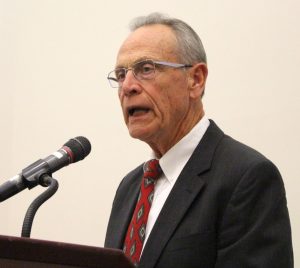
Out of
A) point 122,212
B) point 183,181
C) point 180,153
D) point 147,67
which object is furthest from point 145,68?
point 122,212

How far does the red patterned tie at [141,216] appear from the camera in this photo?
1.71 m

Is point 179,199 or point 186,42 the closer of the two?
point 179,199

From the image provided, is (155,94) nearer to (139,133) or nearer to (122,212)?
(139,133)

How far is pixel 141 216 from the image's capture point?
5.85 feet

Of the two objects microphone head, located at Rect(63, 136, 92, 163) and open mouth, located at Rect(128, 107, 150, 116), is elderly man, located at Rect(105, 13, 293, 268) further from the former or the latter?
microphone head, located at Rect(63, 136, 92, 163)

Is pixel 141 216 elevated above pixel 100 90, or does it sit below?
below

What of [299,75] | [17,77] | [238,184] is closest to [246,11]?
[299,75]

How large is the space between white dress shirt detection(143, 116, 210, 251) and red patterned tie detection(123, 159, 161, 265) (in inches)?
0.8

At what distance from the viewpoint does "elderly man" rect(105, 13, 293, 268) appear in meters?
1.52

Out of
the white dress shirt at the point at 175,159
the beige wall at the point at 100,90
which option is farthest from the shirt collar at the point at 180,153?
the beige wall at the point at 100,90

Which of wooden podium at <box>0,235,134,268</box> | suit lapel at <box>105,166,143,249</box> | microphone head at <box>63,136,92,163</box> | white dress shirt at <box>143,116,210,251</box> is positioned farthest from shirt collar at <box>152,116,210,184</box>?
wooden podium at <box>0,235,134,268</box>

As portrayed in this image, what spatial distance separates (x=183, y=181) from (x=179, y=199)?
0.07 meters

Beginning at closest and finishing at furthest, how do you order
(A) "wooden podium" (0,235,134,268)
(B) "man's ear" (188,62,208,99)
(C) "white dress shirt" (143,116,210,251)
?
(A) "wooden podium" (0,235,134,268), (C) "white dress shirt" (143,116,210,251), (B) "man's ear" (188,62,208,99)

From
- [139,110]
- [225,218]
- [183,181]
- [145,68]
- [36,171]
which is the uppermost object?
[145,68]
